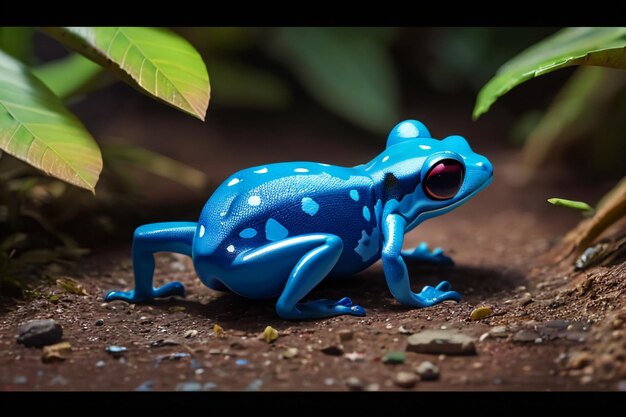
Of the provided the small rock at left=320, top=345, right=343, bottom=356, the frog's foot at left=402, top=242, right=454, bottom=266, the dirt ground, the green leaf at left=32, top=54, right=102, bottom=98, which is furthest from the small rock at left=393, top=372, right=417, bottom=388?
the green leaf at left=32, top=54, right=102, bottom=98

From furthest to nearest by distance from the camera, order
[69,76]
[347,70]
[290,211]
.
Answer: [347,70], [69,76], [290,211]

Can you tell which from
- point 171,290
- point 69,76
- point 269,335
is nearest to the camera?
point 269,335

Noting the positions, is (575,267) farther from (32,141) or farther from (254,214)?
(32,141)

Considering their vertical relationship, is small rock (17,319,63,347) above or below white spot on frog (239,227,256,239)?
below

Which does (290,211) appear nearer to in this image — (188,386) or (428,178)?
(428,178)

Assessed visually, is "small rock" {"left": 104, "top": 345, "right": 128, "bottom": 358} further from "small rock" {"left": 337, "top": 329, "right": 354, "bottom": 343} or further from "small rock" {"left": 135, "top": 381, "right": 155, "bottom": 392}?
"small rock" {"left": 337, "top": 329, "right": 354, "bottom": 343}

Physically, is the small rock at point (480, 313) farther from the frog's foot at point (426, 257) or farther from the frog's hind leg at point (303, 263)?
the frog's foot at point (426, 257)

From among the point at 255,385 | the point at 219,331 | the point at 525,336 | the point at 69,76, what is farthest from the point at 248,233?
the point at 69,76
